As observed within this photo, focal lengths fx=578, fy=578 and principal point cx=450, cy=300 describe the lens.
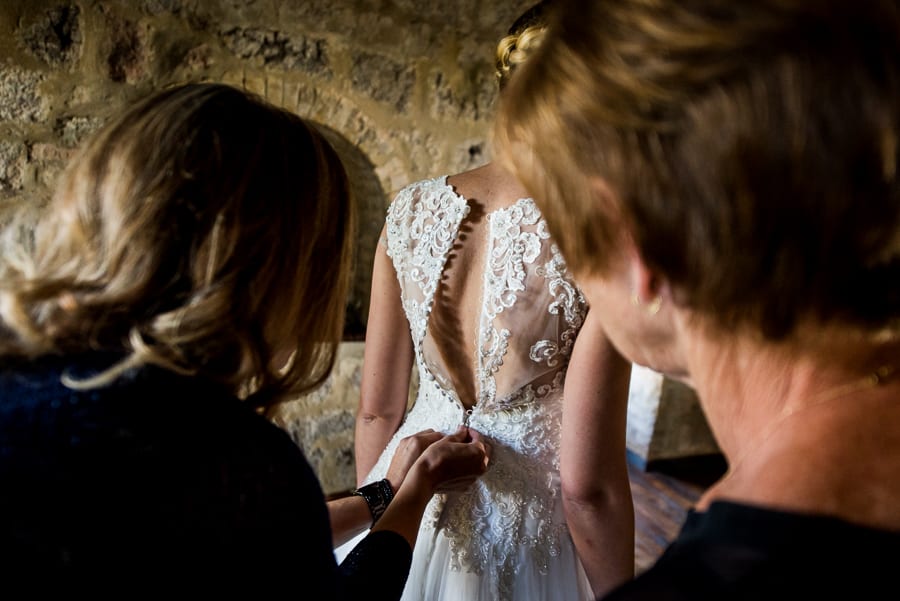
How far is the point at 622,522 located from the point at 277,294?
792 millimetres

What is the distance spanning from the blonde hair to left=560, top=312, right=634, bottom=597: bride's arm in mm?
537

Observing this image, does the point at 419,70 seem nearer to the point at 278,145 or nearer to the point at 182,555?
the point at 278,145

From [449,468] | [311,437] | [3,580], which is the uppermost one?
[3,580]

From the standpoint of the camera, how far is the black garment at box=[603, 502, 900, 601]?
1.38 ft

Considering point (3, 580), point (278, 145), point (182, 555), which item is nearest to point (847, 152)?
point (278, 145)

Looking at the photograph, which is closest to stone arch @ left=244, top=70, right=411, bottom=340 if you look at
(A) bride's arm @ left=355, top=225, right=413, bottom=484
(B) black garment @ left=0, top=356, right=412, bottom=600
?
(A) bride's arm @ left=355, top=225, right=413, bottom=484

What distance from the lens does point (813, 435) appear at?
1.63 feet

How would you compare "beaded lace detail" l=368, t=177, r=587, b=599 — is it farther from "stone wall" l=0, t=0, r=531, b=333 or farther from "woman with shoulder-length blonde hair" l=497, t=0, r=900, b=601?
"stone wall" l=0, t=0, r=531, b=333

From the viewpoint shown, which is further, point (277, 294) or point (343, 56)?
point (343, 56)

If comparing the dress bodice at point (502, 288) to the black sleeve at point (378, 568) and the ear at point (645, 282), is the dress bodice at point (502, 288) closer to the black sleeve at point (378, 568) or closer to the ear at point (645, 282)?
the black sleeve at point (378, 568)

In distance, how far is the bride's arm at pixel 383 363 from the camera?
1.24 meters

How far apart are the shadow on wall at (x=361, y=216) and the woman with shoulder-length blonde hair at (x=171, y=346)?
208cm

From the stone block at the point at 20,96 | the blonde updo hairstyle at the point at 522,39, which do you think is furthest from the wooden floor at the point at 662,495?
the stone block at the point at 20,96

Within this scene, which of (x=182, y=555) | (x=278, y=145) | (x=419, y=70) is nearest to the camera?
(x=182, y=555)
